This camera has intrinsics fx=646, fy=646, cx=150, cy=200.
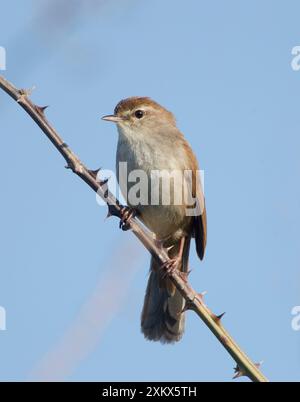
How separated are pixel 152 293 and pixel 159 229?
644 mm

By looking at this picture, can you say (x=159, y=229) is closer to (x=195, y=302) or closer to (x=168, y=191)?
(x=168, y=191)

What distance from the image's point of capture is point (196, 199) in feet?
20.1

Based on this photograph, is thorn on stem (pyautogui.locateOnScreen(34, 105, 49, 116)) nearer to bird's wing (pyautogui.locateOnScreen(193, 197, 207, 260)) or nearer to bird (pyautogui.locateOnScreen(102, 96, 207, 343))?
bird (pyautogui.locateOnScreen(102, 96, 207, 343))

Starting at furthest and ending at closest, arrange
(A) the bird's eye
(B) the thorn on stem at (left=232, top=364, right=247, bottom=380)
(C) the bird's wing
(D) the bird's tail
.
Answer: (A) the bird's eye, (C) the bird's wing, (D) the bird's tail, (B) the thorn on stem at (left=232, top=364, right=247, bottom=380)

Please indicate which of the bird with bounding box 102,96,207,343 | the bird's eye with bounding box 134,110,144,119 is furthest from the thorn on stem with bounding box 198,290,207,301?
the bird's eye with bounding box 134,110,144,119

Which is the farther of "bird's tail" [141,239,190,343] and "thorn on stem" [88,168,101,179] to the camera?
"bird's tail" [141,239,190,343]

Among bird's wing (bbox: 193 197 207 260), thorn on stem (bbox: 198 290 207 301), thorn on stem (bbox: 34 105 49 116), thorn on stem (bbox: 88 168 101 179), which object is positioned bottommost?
thorn on stem (bbox: 198 290 207 301)

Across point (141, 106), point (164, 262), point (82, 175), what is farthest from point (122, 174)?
point (82, 175)

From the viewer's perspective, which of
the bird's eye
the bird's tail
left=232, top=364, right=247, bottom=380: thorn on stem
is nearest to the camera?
left=232, top=364, right=247, bottom=380: thorn on stem

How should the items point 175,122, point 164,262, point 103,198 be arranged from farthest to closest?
point 175,122 < point 164,262 < point 103,198

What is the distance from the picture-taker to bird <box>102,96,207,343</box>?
229 inches

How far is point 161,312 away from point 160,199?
103 centimetres

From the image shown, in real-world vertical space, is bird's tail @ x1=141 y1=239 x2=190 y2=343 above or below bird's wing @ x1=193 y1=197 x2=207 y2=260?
below

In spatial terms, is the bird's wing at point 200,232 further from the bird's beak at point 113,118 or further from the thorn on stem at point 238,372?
the thorn on stem at point 238,372
